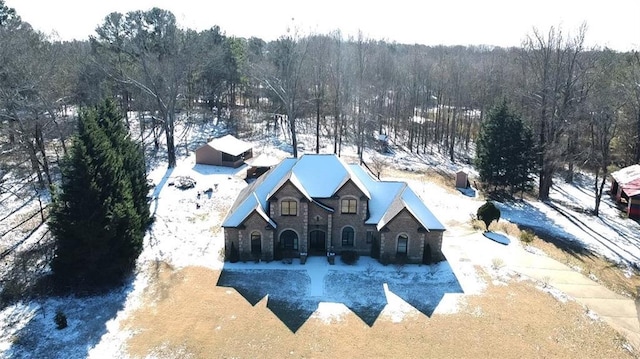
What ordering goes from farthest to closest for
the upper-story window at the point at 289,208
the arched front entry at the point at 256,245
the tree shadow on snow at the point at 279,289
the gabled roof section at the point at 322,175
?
the gabled roof section at the point at 322,175 → the arched front entry at the point at 256,245 → the upper-story window at the point at 289,208 → the tree shadow on snow at the point at 279,289

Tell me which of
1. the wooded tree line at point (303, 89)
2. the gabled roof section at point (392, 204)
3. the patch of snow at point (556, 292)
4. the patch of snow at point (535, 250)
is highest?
the wooded tree line at point (303, 89)

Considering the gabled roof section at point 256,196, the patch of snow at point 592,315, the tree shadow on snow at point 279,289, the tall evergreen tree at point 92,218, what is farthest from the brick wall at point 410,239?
the tall evergreen tree at point 92,218

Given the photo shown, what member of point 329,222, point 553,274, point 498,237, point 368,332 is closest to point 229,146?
point 329,222

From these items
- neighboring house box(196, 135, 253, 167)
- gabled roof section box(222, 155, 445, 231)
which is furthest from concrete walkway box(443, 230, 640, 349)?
neighboring house box(196, 135, 253, 167)

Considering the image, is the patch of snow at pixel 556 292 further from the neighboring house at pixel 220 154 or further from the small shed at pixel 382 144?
the small shed at pixel 382 144

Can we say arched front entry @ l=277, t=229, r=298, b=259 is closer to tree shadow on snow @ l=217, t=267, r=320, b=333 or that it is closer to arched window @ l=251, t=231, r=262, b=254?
arched window @ l=251, t=231, r=262, b=254

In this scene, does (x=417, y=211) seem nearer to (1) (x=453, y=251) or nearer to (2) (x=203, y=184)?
(1) (x=453, y=251)
